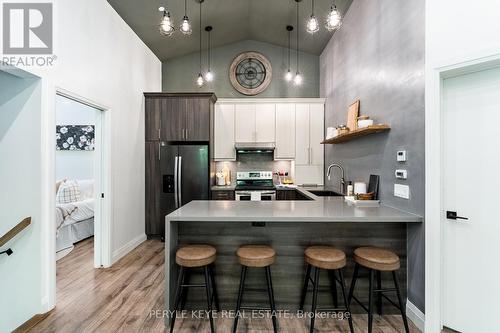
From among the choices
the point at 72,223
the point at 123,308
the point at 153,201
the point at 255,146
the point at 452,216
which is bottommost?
the point at 123,308

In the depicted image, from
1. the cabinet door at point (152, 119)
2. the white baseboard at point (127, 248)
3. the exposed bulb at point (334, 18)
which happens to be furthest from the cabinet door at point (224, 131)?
the exposed bulb at point (334, 18)

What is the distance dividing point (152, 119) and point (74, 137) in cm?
250

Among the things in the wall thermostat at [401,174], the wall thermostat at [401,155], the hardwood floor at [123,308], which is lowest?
the hardwood floor at [123,308]

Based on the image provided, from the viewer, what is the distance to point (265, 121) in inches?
185

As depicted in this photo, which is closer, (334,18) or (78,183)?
(334,18)

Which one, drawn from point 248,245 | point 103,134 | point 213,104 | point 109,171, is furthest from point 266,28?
point 248,245

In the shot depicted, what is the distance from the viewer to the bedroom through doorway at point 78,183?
3.11 metres

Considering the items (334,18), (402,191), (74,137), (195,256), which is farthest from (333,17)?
(74,137)

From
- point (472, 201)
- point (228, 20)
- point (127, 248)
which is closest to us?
point (472, 201)

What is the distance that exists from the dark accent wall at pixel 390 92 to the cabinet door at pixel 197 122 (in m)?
2.33

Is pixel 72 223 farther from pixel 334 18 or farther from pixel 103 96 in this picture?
pixel 334 18

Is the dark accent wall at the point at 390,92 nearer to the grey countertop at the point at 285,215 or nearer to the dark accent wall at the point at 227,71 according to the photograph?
the grey countertop at the point at 285,215

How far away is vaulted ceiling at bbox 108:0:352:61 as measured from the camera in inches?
134

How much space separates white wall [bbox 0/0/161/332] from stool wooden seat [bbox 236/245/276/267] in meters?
1.85
